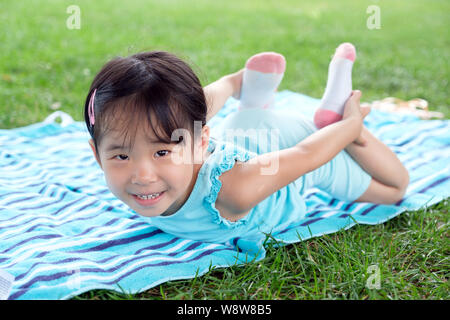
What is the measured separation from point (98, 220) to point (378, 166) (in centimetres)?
115

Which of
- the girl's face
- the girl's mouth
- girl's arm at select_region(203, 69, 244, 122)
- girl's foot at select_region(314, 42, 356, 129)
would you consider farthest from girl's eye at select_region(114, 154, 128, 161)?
girl's foot at select_region(314, 42, 356, 129)

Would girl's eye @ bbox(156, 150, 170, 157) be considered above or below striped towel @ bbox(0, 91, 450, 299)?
above

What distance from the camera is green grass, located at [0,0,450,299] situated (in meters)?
1.54

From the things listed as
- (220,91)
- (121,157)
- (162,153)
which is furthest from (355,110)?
(121,157)

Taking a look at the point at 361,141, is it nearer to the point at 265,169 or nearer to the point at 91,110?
the point at 265,169

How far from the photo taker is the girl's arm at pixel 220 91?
6.80ft

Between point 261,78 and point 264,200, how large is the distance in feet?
2.10

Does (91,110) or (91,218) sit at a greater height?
(91,110)

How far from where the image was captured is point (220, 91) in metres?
2.17

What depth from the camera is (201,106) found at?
61.9 inches

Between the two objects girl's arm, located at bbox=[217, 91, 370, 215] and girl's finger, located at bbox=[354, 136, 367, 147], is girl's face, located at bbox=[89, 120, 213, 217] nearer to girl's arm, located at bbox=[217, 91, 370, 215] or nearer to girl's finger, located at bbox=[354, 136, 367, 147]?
girl's arm, located at bbox=[217, 91, 370, 215]

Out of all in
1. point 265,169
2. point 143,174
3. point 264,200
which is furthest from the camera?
point 264,200

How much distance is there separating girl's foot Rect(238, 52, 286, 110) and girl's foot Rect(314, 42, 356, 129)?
255mm

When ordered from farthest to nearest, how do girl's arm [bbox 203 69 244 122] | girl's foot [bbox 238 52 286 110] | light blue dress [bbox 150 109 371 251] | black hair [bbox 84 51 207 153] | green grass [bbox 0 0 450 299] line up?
girl's foot [bbox 238 52 286 110]
girl's arm [bbox 203 69 244 122]
light blue dress [bbox 150 109 371 251]
green grass [bbox 0 0 450 299]
black hair [bbox 84 51 207 153]
